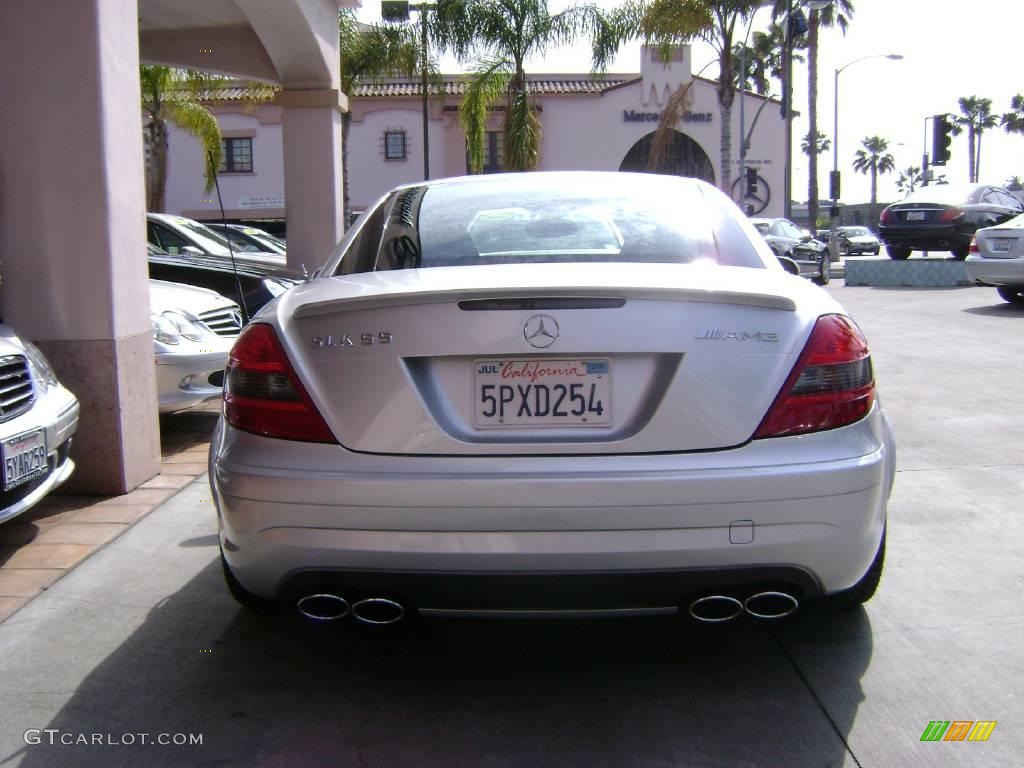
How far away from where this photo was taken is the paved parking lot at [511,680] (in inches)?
109

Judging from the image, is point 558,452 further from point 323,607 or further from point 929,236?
point 929,236

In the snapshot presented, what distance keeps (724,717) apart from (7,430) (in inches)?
111

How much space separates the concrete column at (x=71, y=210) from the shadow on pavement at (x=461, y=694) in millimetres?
1847

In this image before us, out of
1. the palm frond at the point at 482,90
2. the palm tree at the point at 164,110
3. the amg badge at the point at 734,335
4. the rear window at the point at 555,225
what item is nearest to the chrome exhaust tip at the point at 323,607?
the rear window at the point at 555,225

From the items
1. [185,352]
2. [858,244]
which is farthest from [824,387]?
[858,244]

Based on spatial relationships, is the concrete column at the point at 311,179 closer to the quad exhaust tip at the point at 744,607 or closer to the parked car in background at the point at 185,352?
the parked car in background at the point at 185,352

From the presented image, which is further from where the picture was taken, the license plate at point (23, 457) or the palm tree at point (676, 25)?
the palm tree at point (676, 25)

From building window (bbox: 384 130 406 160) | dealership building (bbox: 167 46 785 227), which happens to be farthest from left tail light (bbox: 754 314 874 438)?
building window (bbox: 384 130 406 160)

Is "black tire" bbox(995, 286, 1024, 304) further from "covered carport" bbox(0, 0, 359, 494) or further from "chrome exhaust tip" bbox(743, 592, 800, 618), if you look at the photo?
"chrome exhaust tip" bbox(743, 592, 800, 618)

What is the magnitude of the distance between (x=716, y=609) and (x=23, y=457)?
2.77 metres

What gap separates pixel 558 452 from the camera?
269 centimetres

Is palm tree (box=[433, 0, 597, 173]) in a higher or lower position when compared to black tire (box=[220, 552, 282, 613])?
higher

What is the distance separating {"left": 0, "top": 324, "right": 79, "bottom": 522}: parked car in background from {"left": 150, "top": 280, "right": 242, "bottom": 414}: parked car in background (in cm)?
170

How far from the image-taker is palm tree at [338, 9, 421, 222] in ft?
92.8
